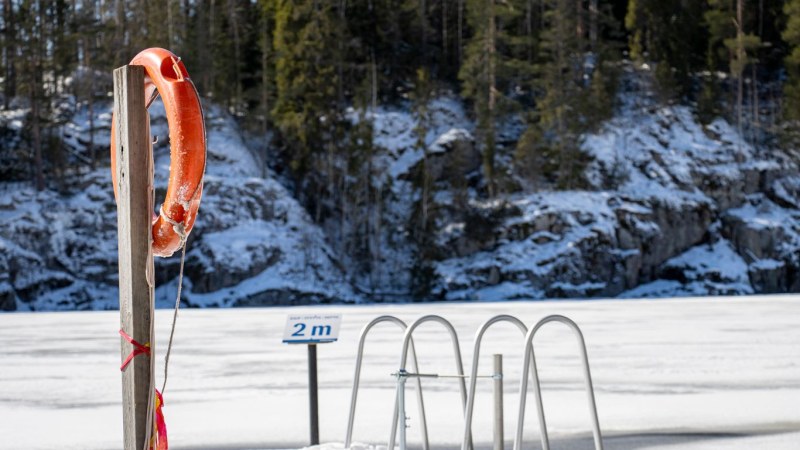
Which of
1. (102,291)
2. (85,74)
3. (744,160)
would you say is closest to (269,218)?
(102,291)

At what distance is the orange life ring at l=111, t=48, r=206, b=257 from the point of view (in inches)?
214

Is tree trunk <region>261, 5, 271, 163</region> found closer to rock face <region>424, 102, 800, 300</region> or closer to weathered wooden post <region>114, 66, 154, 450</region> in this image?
rock face <region>424, 102, 800, 300</region>

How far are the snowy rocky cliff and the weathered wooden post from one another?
121 feet

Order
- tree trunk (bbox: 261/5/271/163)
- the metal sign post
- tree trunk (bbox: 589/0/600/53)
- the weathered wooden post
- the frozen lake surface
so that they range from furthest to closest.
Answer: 1. tree trunk (bbox: 589/0/600/53)
2. tree trunk (bbox: 261/5/271/163)
3. the frozen lake surface
4. the metal sign post
5. the weathered wooden post

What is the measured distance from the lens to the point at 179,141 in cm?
545

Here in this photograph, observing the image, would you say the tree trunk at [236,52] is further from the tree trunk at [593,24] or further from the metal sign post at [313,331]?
the metal sign post at [313,331]

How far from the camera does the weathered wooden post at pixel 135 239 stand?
529 cm

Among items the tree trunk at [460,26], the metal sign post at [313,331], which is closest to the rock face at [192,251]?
the tree trunk at [460,26]

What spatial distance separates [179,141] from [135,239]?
59cm

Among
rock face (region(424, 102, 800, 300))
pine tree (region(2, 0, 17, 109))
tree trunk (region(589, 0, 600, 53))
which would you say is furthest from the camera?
tree trunk (region(589, 0, 600, 53))

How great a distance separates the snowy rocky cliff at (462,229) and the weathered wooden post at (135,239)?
121ft

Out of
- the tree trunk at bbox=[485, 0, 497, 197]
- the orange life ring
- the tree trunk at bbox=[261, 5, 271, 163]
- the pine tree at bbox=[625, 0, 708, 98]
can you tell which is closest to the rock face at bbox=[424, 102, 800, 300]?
the tree trunk at bbox=[485, 0, 497, 197]

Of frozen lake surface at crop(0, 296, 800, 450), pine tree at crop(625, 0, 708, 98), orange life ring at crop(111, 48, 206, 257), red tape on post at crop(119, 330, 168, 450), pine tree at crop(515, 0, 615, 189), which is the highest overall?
pine tree at crop(625, 0, 708, 98)

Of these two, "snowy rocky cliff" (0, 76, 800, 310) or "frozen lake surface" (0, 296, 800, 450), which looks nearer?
"frozen lake surface" (0, 296, 800, 450)
